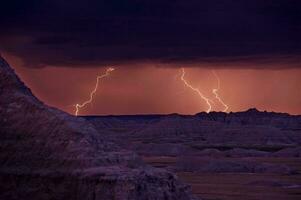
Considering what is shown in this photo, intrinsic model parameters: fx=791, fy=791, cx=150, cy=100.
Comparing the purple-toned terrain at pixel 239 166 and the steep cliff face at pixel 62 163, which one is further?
the purple-toned terrain at pixel 239 166

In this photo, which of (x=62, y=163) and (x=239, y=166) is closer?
(x=62, y=163)

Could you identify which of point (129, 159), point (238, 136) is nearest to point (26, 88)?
point (129, 159)

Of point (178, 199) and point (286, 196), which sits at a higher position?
point (286, 196)

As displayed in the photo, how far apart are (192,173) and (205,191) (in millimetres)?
29337

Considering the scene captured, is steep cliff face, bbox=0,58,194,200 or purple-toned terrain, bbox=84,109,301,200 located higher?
purple-toned terrain, bbox=84,109,301,200

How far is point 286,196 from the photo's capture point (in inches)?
2594

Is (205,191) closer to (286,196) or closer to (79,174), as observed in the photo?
(286,196)

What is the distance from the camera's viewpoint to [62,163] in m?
37.1

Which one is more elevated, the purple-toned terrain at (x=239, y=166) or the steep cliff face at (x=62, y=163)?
the purple-toned terrain at (x=239, y=166)

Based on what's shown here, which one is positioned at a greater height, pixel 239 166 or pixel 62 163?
pixel 239 166

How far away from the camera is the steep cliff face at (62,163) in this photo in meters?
35.8

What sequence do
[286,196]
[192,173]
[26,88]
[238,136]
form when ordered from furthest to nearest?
[238,136]
[192,173]
[286,196]
[26,88]

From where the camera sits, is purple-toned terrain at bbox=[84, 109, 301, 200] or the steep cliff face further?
purple-toned terrain at bbox=[84, 109, 301, 200]

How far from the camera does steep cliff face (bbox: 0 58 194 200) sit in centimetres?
3575
